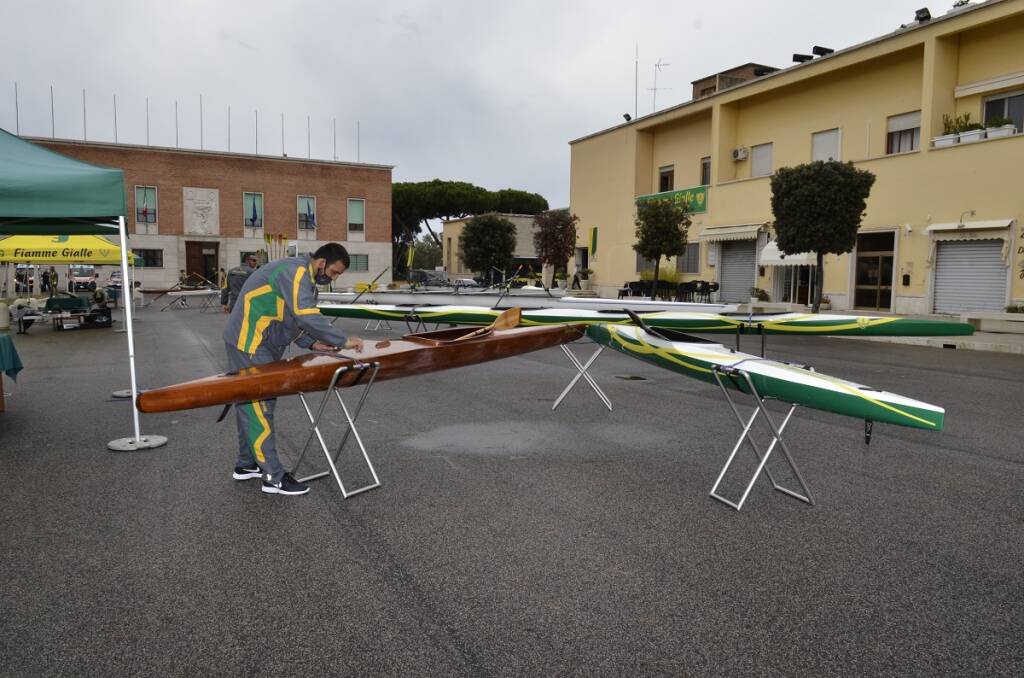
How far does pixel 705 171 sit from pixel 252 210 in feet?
97.0

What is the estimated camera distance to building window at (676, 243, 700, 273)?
2927 cm

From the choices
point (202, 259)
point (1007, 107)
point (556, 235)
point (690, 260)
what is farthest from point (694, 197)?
point (202, 259)

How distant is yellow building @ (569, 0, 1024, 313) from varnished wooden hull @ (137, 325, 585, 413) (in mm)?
18353

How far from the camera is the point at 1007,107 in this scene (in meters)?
20.0

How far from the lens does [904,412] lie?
12.2 ft

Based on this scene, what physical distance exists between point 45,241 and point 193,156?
2841 cm

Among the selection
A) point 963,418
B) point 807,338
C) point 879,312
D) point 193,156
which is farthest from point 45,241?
point 193,156

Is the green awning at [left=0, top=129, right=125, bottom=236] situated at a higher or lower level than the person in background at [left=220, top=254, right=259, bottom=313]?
higher

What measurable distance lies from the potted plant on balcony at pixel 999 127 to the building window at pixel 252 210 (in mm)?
39534

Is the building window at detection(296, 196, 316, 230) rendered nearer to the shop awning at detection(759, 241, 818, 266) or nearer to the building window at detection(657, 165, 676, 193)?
the building window at detection(657, 165, 676, 193)

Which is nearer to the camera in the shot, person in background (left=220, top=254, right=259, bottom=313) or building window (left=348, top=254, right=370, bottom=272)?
person in background (left=220, top=254, right=259, bottom=313)

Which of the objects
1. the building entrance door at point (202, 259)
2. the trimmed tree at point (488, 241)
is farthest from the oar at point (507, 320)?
the building entrance door at point (202, 259)

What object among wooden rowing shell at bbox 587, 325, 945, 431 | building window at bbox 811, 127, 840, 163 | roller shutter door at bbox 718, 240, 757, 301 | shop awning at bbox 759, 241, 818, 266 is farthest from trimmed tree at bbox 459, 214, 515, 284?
wooden rowing shell at bbox 587, 325, 945, 431

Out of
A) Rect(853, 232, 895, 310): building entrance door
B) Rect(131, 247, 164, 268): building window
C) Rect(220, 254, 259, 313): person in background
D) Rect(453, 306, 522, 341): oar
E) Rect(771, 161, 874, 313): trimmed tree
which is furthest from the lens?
Rect(131, 247, 164, 268): building window
